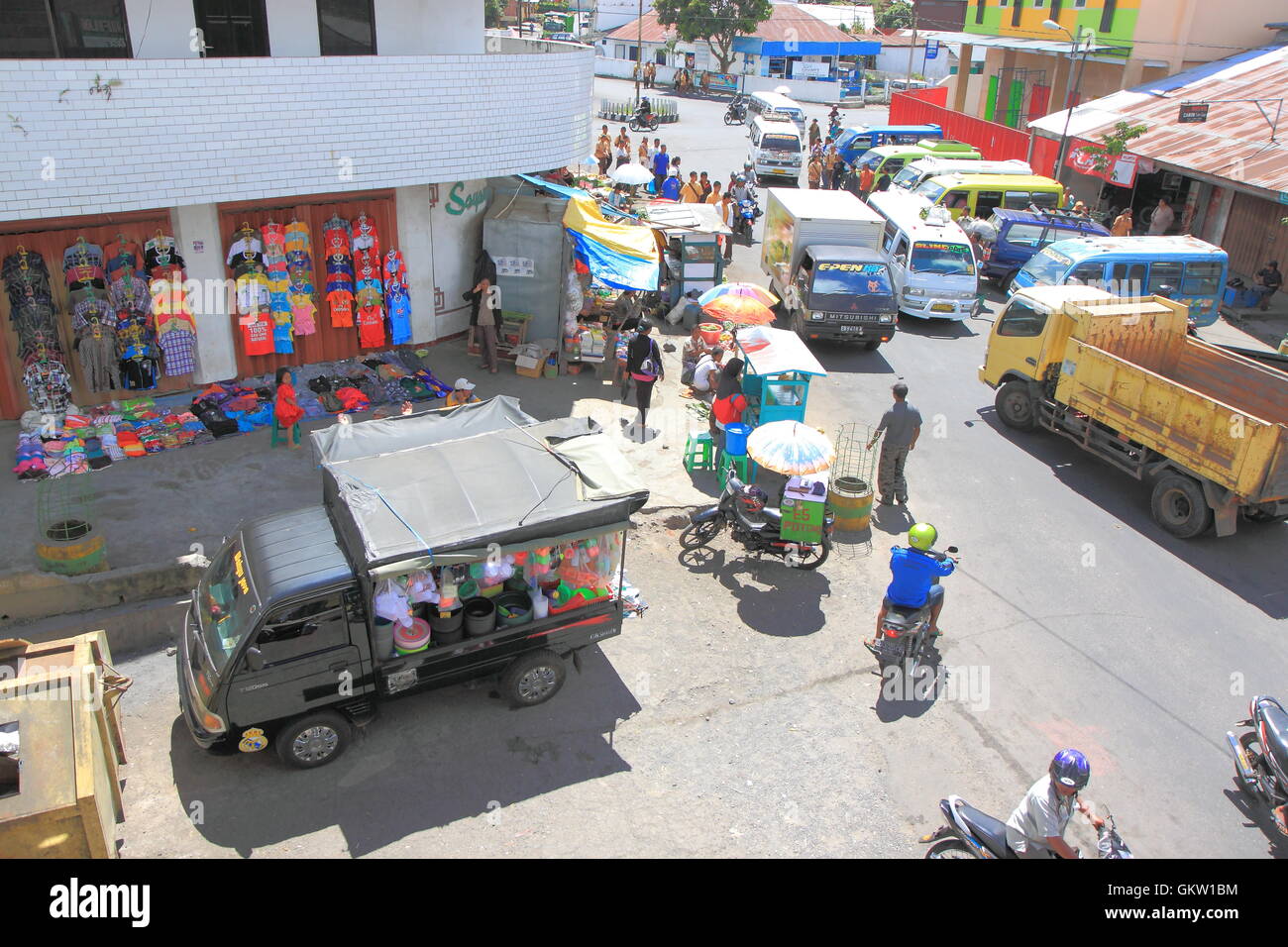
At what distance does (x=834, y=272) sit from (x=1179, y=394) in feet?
23.8

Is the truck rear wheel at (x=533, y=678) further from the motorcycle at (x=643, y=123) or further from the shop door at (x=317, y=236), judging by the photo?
the motorcycle at (x=643, y=123)

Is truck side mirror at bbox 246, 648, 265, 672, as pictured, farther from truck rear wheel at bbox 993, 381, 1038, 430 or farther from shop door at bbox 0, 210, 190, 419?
truck rear wheel at bbox 993, 381, 1038, 430

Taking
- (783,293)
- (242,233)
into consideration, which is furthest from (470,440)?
(783,293)

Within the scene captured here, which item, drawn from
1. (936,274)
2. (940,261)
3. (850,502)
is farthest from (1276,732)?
(940,261)

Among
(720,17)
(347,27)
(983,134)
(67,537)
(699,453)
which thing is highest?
(720,17)

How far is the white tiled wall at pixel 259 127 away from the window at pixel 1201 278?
12.3m

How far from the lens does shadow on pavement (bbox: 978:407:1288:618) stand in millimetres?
11172

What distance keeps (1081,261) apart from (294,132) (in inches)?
537

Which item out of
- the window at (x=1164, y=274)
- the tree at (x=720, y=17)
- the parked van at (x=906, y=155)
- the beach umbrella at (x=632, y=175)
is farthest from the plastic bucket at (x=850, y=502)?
the tree at (x=720, y=17)

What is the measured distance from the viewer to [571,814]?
24.5 ft

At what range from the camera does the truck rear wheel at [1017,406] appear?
48.0 ft

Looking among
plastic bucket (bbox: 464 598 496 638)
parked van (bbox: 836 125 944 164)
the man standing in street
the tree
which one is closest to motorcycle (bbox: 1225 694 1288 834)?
the man standing in street

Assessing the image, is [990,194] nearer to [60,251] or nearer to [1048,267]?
[1048,267]

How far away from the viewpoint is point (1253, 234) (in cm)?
2277
